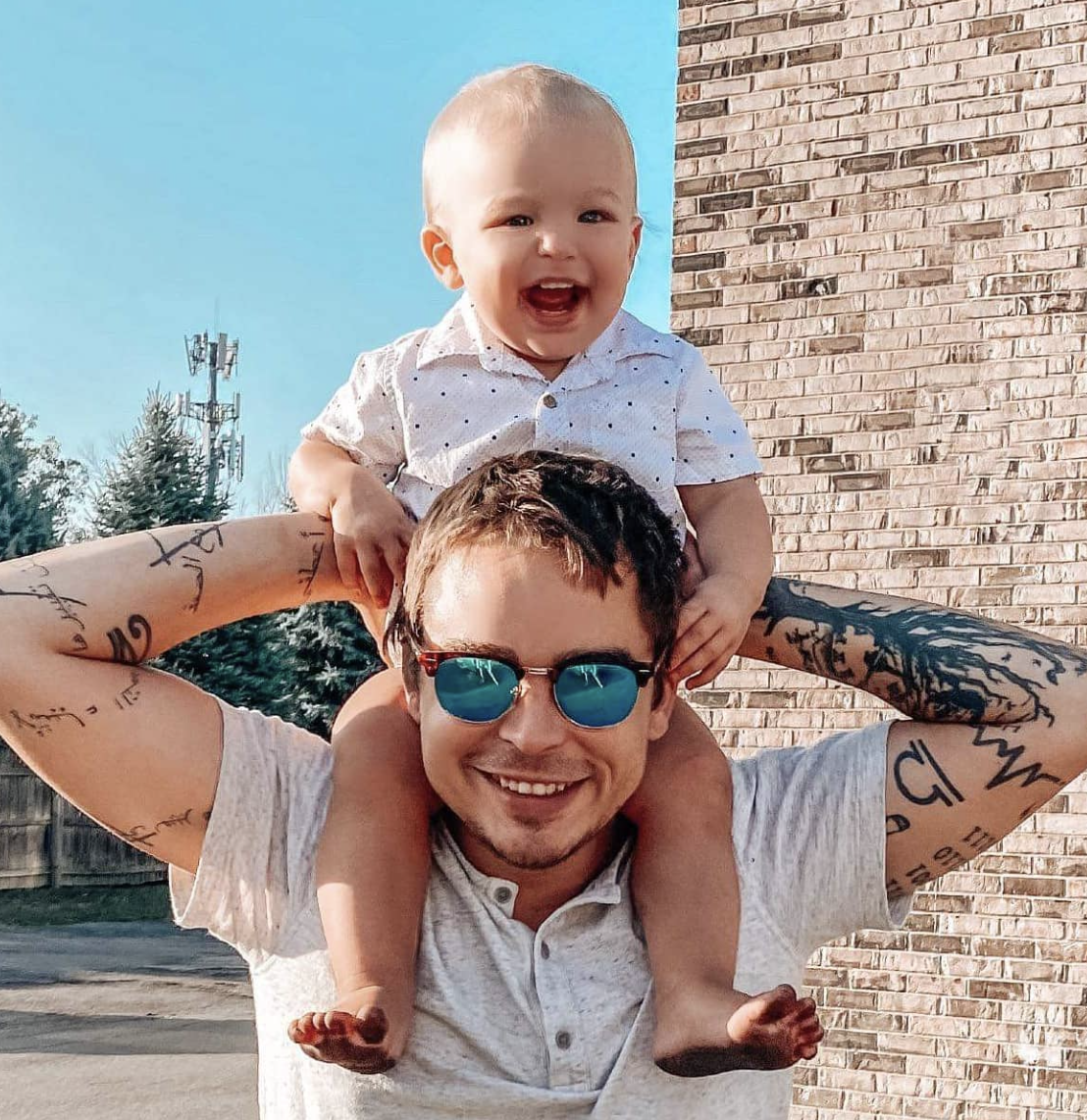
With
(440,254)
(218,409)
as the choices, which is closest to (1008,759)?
(440,254)

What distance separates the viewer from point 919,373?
19.3 ft

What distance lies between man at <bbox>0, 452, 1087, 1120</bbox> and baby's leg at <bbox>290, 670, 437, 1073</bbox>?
0.20 ft

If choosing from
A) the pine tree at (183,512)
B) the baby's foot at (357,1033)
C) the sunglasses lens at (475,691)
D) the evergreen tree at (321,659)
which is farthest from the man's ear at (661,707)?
the evergreen tree at (321,659)

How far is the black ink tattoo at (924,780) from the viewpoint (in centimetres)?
236

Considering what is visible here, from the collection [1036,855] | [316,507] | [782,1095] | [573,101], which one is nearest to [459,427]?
[316,507]

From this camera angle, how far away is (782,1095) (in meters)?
2.27

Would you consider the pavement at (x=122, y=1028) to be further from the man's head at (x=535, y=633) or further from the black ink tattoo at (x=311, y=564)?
the man's head at (x=535, y=633)

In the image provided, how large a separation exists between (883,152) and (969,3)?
0.58 m

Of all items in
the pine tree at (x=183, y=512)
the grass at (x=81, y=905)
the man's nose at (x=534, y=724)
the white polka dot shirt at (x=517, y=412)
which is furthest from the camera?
the pine tree at (x=183, y=512)

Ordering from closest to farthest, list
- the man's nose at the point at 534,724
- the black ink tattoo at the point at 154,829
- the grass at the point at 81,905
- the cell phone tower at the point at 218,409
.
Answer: the man's nose at the point at 534,724 < the black ink tattoo at the point at 154,829 < the grass at the point at 81,905 < the cell phone tower at the point at 218,409

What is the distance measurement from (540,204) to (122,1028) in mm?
9212

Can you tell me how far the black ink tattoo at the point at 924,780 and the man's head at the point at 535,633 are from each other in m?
0.43

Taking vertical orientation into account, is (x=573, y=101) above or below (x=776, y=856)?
above

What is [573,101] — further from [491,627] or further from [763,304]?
[763,304]
